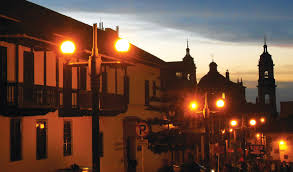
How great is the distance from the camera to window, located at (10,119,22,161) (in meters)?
17.9

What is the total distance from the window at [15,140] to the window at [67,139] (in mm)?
3484

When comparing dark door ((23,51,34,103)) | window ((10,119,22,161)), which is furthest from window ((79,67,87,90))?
window ((10,119,22,161))

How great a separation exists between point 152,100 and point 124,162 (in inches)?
298

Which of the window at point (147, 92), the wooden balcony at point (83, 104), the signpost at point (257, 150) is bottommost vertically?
the signpost at point (257, 150)

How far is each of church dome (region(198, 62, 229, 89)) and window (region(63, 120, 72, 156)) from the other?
5954 cm

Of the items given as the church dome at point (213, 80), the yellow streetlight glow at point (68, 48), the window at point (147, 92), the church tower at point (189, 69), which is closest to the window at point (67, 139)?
the yellow streetlight glow at point (68, 48)

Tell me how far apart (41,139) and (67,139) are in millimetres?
2241

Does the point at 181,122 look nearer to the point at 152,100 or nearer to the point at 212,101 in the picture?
the point at 152,100

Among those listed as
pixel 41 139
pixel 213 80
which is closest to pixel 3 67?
pixel 41 139

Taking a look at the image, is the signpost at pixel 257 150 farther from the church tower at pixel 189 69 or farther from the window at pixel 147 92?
the church tower at pixel 189 69

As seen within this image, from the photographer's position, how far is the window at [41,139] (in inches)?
768

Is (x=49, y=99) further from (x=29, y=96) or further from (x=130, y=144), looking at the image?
(x=130, y=144)

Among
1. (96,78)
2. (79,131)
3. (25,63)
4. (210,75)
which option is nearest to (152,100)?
(79,131)

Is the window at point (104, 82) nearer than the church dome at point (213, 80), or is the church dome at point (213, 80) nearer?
the window at point (104, 82)
